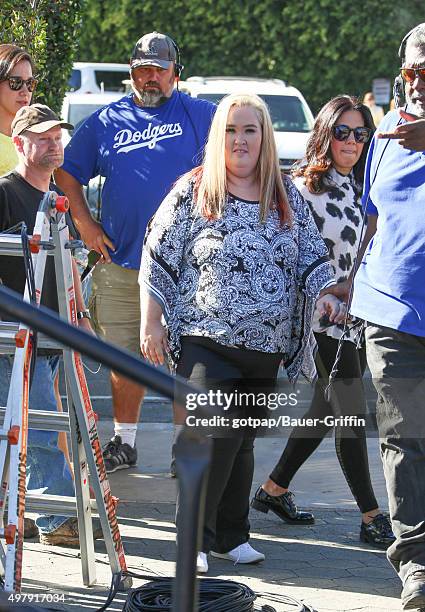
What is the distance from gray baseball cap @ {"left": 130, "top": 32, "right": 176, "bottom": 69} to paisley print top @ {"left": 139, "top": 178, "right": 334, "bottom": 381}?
5.93 ft

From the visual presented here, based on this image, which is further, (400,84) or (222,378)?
(222,378)

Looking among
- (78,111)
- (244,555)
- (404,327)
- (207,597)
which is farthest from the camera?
(78,111)

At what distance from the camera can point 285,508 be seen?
18.1 feet

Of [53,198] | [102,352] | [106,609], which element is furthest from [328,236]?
[102,352]

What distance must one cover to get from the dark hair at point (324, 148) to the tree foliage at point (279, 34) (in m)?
23.7

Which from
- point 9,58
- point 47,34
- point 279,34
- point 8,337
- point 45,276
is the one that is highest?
point 279,34

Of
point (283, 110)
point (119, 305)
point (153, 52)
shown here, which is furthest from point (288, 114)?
point (119, 305)

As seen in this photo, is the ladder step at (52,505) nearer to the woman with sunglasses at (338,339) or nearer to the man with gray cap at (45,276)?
the man with gray cap at (45,276)

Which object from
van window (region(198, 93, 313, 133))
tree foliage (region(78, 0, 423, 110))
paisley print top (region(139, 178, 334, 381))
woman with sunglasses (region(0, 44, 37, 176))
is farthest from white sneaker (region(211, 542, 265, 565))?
tree foliage (region(78, 0, 423, 110))

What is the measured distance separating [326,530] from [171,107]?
230 cm

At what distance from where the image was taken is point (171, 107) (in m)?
6.35

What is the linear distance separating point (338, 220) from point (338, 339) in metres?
0.52

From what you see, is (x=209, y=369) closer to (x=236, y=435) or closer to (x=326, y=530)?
(x=236, y=435)

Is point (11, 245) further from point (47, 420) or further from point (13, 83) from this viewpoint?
point (13, 83)
